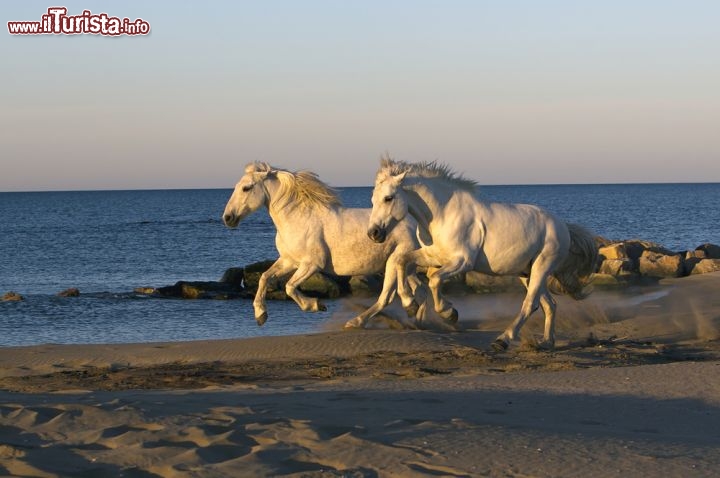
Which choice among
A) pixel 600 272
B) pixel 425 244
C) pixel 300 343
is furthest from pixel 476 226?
pixel 600 272

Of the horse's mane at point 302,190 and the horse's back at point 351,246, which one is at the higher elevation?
the horse's mane at point 302,190

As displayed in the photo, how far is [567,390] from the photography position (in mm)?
9156

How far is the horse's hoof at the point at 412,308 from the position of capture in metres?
13.0

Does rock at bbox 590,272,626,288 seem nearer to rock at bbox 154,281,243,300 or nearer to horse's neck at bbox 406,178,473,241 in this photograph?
rock at bbox 154,281,243,300

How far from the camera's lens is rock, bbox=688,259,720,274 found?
1026 inches

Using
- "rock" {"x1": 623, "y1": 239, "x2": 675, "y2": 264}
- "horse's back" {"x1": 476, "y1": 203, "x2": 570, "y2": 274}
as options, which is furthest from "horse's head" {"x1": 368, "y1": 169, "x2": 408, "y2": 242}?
"rock" {"x1": 623, "y1": 239, "x2": 675, "y2": 264}

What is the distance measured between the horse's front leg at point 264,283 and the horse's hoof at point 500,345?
2.86 m

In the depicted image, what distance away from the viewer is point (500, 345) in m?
12.1

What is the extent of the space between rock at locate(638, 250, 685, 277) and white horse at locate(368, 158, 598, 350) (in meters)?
14.5

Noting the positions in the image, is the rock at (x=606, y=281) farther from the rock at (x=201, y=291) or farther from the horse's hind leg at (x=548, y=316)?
the horse's hind leg at (x=548, y=316)

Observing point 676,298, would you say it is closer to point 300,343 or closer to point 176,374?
point 300,343

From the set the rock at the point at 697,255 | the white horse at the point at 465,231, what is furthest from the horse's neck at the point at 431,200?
the rock at the point at 697,255

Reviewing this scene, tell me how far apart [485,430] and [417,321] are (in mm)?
7146

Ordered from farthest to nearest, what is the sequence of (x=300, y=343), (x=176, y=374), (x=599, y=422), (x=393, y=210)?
(x=300, y=343) → (x=393, y=210) → (x=176, y=374) → (x=599, y=422)
